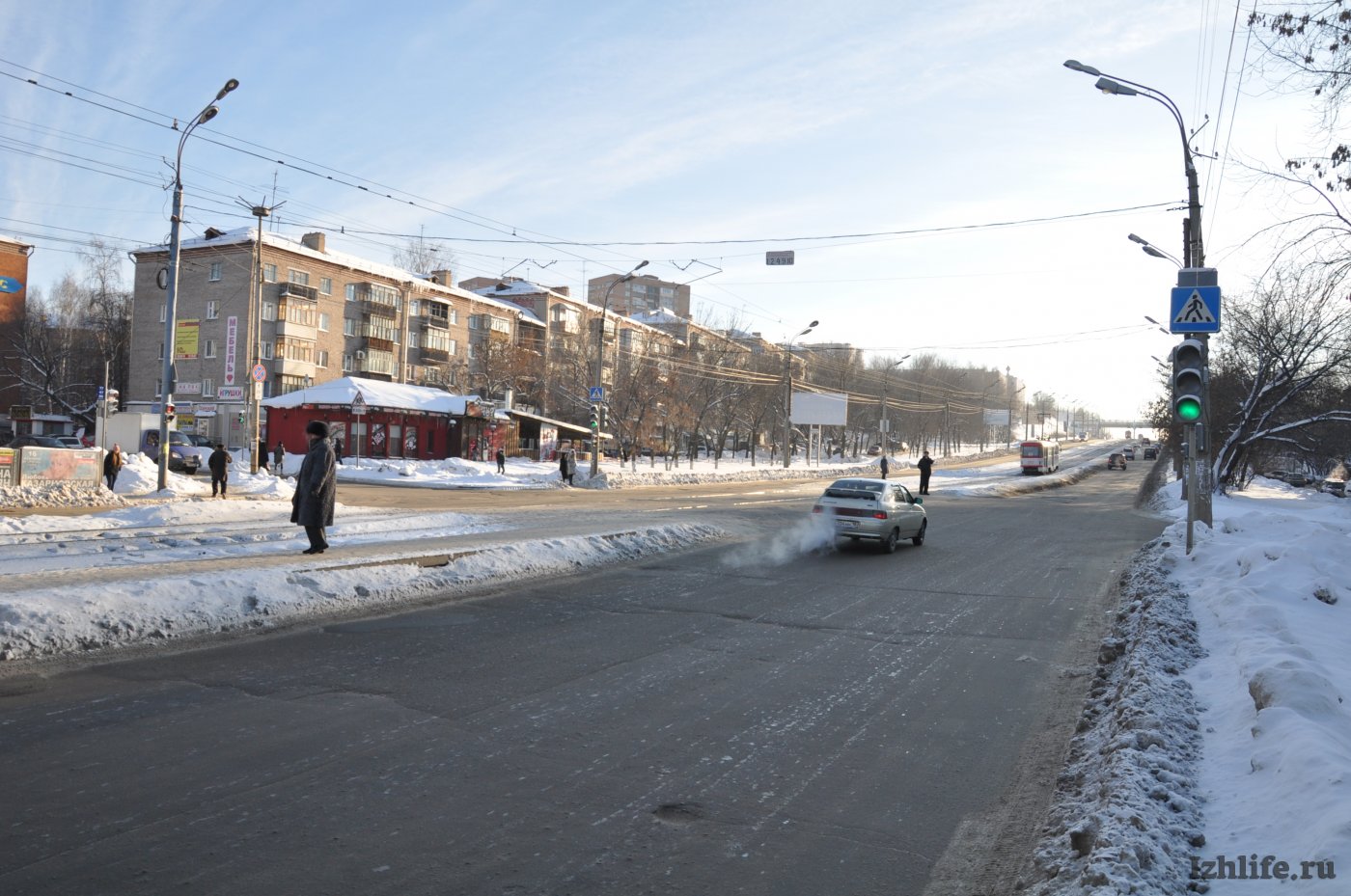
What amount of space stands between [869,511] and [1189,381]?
5.94 m

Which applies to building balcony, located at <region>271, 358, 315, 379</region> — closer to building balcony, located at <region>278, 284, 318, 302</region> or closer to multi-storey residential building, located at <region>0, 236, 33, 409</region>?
building balcony, located at <region>278, 284, 318, 302</region>

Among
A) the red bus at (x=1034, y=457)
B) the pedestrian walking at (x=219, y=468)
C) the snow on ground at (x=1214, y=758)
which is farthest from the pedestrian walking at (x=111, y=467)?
the red bus at (x=1034, y=457)

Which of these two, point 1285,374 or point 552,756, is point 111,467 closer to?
point 552,756

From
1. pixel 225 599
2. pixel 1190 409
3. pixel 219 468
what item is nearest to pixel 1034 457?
pixel 1190 409

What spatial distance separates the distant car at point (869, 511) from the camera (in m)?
17.3

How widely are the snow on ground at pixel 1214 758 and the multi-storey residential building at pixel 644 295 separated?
143 meters

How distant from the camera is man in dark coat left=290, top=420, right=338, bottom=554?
12.2 m

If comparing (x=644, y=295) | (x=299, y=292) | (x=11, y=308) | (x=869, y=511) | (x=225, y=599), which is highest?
(x=644, y=295)

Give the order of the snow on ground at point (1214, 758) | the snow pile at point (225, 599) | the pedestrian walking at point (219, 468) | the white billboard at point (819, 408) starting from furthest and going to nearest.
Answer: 1. the white billboard at point (819, 408)
2. the pedestrian walking at point (219, 468)
3. the snow pile at point (225, 599)
4. the snow on ground at point (1214, 758)

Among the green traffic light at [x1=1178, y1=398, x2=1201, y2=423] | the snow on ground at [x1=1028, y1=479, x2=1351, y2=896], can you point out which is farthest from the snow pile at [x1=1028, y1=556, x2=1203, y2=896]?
the green traffic light at [x1=1178, y1=398, x2=1201, y2=423]

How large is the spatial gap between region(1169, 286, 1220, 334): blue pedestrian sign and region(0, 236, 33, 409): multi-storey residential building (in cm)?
7880

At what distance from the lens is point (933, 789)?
204 inches

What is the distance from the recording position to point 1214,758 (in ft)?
16.5

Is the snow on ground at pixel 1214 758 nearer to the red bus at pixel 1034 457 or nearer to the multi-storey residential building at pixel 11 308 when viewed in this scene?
the red bus at pixel 1034 457
